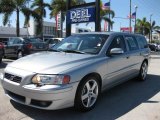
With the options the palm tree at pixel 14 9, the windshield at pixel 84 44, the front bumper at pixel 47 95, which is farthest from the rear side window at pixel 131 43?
the palm tree at pixel 14 9

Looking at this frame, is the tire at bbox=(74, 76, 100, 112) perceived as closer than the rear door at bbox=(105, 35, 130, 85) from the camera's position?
Yes

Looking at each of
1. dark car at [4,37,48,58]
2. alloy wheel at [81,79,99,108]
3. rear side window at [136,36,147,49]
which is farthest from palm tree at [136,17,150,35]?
alloy wheel at [81,79,99,108]

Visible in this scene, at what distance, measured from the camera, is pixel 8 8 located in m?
29.8

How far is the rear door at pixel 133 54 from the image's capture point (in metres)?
7.23

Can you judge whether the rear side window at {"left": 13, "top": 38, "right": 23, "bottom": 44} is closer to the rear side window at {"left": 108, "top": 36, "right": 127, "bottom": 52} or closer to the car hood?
the rear side window at {"left": 108, "top": 36, "right": 127, "bottom": 52}

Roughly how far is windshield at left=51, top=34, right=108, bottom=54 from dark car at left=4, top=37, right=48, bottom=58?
890cm

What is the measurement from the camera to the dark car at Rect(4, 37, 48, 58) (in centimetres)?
1529

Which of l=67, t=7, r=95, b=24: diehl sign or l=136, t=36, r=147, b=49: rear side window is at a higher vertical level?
l=67, t=7, r=95, b=24: diehl sign

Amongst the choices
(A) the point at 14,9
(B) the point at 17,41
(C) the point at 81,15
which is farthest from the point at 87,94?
(A) the point at 14,9

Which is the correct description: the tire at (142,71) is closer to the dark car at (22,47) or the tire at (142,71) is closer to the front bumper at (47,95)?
the front bumper at (47,95)

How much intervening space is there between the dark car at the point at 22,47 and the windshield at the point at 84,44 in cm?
890

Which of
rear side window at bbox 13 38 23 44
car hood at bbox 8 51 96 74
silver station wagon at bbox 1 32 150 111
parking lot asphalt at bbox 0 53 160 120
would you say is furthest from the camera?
rear side window at bbox 13 38 23 44

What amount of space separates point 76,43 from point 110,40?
807 millimetres

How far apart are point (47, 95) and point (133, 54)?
358 cm
